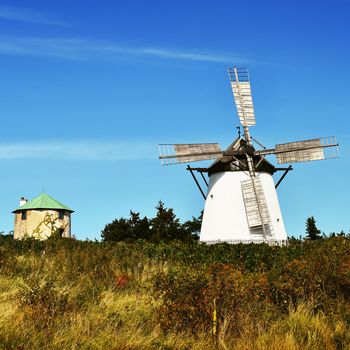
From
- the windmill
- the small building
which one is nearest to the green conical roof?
the small building

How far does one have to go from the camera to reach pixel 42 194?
53.8m

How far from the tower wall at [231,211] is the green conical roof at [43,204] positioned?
25.9 meters

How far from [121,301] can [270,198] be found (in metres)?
21.1

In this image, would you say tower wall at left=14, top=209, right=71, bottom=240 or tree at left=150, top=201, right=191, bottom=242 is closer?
tree at left=150, top=201, right=191, bottom=242

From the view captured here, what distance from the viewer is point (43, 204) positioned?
171 ft

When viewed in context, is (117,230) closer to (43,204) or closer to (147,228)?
(147,228)

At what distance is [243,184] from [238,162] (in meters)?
1.49

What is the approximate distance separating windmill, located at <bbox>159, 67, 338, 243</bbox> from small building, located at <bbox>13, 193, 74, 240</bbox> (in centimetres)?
2427

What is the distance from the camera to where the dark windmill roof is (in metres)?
30.4

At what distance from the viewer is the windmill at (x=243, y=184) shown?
95.8ft

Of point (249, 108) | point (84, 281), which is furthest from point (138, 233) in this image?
point (84, 281)

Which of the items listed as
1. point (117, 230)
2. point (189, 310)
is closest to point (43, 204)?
point (117, 230)

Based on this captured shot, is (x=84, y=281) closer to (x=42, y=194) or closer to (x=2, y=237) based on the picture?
(x=2, y=237)

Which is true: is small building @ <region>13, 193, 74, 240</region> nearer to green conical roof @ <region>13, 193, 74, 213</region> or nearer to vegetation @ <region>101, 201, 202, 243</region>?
green conical roof @ <region>13, 193, 74, 213</region>
